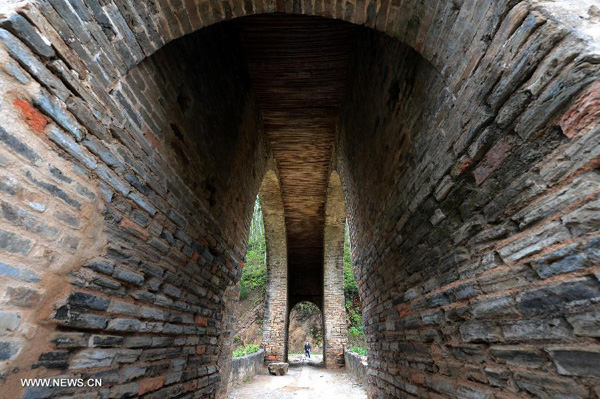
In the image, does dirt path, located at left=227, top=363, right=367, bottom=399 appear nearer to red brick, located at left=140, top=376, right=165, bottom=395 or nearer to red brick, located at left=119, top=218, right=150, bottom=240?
red brick, located at left=140, top=376, right=165, bottom=395

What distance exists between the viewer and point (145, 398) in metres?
1.96

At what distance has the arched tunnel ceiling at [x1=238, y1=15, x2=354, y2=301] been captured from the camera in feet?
11.9

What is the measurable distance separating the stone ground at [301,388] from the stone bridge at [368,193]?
9.68 feet

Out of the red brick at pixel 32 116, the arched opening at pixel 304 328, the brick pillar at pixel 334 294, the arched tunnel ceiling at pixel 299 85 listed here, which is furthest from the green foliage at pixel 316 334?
the red brick at pixel 32 116

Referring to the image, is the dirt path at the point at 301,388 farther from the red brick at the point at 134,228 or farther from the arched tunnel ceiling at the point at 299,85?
the red brick at the point at 134,228

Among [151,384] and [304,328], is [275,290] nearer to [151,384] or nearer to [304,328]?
[151,384]

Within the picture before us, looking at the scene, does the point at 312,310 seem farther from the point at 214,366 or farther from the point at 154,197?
the point at 154,197

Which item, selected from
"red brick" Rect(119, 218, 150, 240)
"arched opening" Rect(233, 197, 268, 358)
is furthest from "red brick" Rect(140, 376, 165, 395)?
"arched opening" Rect(233, 197, 268, 358)

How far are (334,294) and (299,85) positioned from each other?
25.8ft

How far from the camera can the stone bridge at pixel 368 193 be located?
1019 millimetres

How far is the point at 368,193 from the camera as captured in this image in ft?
11.1

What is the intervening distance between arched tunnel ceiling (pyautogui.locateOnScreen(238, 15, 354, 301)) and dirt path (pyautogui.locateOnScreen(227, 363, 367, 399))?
4.65m

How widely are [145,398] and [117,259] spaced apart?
42.4 inches
